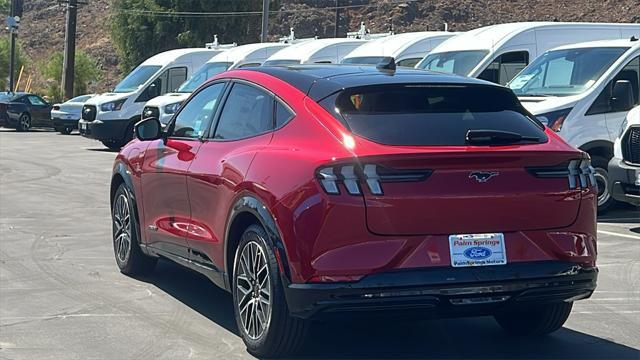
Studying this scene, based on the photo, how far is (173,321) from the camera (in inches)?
287

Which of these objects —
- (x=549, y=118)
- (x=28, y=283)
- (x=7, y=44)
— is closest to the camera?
(x=28, y=283)

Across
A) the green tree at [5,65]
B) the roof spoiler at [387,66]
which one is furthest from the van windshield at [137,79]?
the green tree at [5,65]

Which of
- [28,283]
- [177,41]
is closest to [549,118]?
[28,283]

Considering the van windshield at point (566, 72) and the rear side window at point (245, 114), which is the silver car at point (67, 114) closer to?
the van windshield at point (566, 72)

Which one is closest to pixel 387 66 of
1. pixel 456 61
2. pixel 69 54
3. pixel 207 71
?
pixel 456 61

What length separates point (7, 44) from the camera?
53.7 metres

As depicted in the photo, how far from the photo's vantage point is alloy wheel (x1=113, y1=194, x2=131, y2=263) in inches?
344

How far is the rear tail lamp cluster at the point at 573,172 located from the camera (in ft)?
19.2

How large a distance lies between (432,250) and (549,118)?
7919mm

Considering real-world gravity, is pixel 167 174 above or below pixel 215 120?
below

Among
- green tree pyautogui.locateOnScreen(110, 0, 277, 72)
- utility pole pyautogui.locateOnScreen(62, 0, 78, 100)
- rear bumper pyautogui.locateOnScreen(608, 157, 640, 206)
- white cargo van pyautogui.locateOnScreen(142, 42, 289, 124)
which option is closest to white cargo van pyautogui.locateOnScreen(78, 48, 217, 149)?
white cargo van pyautogui.locateOnScreen(142, 42, 289, 124)

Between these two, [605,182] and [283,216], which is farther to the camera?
[605,182]

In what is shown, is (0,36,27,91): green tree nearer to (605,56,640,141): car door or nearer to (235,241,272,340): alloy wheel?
(605,56,640,141): car door

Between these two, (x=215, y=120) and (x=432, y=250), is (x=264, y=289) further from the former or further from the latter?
(x=215, y=120)
